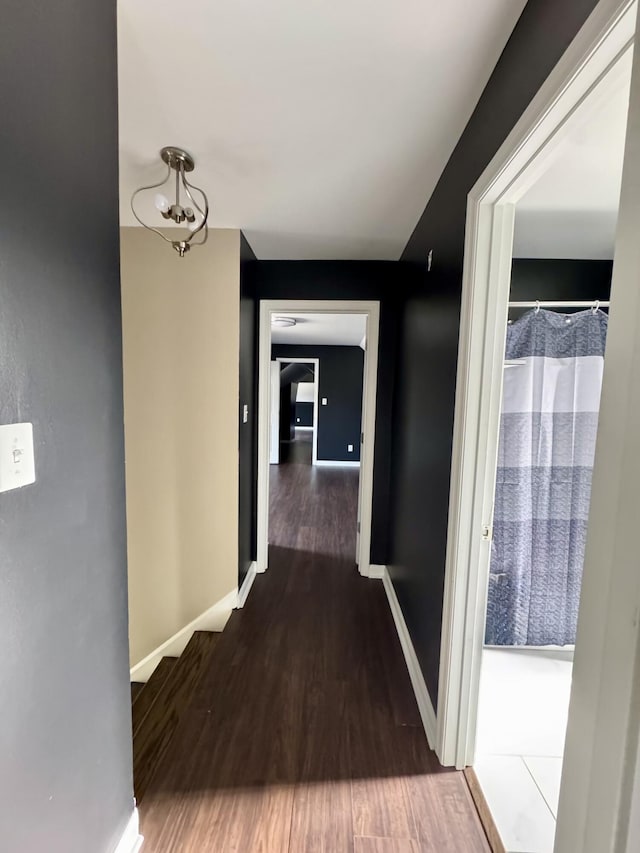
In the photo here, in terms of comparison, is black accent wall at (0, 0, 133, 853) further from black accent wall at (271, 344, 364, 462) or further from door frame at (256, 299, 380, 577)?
black accent wall at (271, 344, 364, 462)

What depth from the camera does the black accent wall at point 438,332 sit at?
91cm

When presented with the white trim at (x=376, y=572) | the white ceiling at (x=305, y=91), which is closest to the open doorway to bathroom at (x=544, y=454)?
the white ceiling at (x=305, y=91)

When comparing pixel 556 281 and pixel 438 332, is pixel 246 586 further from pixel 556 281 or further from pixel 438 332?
pixel 556 281

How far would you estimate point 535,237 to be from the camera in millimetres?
1966

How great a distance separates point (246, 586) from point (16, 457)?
2.22 meters

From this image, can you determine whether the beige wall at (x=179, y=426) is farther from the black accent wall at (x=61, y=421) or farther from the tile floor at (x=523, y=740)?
the tile floor at (x=523, y=740)

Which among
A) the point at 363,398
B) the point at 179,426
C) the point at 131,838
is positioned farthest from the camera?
the point at 363,398

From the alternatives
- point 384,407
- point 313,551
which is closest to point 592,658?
point 384,407

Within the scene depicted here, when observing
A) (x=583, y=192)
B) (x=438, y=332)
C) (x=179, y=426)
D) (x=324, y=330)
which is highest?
(x=324, y=330)

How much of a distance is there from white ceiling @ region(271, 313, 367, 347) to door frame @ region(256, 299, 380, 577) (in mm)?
1378

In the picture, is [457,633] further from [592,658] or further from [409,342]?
[409,342]

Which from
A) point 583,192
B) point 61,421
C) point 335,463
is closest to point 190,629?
point 61,421

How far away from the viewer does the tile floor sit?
125 centimetres

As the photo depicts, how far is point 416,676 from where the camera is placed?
5.83ft
